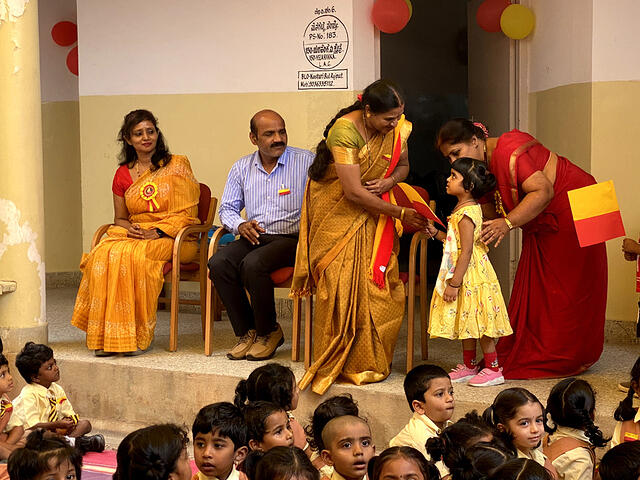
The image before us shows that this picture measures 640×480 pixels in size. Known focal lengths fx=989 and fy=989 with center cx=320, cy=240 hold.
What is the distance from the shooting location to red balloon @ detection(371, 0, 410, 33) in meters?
6.14

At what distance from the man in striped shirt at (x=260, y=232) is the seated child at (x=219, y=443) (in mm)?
1900

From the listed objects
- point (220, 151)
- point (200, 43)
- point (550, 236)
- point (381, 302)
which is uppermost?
point (200, 43)

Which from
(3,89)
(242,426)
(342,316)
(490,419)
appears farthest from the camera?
(3,89)

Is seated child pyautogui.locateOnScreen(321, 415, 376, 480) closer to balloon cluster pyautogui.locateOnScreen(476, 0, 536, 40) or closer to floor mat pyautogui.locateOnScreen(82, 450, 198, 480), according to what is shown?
floor mat pyautogui.locateOnScreen(82, 450, 198, 480)

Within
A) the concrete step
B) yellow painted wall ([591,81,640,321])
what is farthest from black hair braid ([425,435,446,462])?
yellow painted wall ([591,81,640,321])

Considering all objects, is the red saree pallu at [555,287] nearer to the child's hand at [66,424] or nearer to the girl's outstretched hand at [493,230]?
the girl's outstretched hand at [493,230]

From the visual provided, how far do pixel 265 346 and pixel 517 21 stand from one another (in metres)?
2.53

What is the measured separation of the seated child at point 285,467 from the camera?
2.62 meters

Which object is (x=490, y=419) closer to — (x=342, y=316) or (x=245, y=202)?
(x=342, y=316)

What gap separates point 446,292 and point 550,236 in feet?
1.97

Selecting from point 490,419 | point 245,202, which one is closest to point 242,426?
point 490,419

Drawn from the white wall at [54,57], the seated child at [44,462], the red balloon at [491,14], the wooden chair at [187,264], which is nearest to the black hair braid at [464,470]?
the seated child at [44,462]

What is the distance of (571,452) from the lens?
330 cm

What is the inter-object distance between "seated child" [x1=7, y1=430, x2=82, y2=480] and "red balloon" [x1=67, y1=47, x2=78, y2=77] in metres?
5.20
